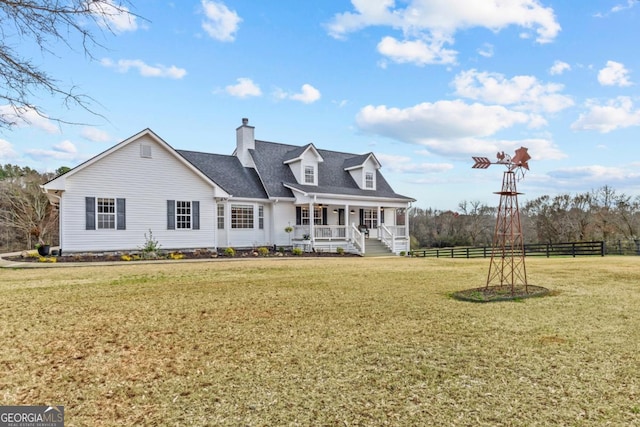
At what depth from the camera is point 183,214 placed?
64.3 ft

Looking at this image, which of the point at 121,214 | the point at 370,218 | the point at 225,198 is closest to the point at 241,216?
the point at 225,198

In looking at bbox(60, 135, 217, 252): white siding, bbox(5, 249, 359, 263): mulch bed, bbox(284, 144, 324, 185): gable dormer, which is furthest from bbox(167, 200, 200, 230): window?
bbox(284, 144, 324, 185): gable dormer

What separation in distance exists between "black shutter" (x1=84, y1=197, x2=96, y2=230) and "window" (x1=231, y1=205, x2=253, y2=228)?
700 centimetres

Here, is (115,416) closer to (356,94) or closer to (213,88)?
(213,88)

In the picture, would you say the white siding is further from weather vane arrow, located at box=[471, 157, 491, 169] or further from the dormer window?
weather vane arrow, located at box=[471, 157, 491, 169]

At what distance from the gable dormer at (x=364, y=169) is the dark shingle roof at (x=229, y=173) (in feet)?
23.6

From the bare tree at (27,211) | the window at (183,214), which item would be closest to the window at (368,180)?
the window at (183,214)

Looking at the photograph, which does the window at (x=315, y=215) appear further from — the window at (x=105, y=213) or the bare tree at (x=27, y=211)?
the bare tree at (x=27, y=211)

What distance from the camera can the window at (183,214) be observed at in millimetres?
19484

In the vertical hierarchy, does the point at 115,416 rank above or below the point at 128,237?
below

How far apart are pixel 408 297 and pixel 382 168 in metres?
21.0

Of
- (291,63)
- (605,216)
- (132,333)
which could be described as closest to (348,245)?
(291,63)

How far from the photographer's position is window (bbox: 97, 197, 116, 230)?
17.3 m

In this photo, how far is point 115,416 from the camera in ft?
10.2
